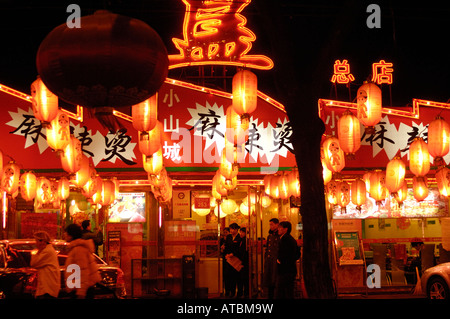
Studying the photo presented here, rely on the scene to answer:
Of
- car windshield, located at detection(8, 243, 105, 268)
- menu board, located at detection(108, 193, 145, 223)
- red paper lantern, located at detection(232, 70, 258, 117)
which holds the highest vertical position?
red paper lantern, located at detection(232, 70, 258, 117)

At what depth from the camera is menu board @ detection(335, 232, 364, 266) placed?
18016mm

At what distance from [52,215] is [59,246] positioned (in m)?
5.43

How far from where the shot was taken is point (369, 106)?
13.6 meters

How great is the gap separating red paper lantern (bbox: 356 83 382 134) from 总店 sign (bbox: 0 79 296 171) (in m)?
2.59

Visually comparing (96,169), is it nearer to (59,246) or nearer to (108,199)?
(108,199)

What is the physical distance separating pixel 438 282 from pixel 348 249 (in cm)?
456

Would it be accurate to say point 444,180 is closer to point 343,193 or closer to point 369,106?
point 343,193

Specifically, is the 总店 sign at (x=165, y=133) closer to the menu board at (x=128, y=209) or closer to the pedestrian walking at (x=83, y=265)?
the menu board at (x=128, y=209)

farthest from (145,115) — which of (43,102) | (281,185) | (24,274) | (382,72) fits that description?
(382,72)

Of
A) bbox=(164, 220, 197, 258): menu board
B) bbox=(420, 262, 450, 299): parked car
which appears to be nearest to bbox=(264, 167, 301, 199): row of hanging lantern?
bbox=(164, 220, 197, 258): menu board

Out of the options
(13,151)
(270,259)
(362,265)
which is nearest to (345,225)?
(362,265)

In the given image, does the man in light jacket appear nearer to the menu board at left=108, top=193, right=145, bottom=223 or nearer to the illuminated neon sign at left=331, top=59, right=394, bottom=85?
the menu board at left=108, top=193, right=145, bottom=223

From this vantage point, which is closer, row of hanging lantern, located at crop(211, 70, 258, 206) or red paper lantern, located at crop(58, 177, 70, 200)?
row of hanging lantern, located at crop(211, 70, 258, 206)

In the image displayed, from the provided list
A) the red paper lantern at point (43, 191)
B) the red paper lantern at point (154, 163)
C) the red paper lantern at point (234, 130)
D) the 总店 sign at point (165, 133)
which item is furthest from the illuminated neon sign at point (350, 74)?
the red paper lantern at point (43, 191)
